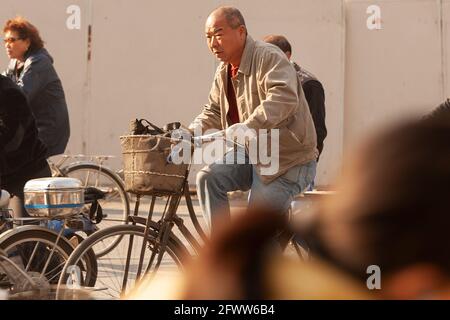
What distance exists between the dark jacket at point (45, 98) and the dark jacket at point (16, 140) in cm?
158

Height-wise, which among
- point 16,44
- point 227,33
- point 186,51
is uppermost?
point 186,51

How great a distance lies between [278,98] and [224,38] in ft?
1.46

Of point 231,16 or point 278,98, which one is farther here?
point 231,16

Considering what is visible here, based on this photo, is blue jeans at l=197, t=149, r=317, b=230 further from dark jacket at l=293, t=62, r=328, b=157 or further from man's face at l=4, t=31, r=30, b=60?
man's face at l=4, t=31, r=30, b=60

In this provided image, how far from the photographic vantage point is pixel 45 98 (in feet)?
26.1

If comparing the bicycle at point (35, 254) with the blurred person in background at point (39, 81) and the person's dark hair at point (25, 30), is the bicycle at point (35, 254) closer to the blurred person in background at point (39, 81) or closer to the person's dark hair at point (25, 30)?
the blurred person in background at point (39, 81)

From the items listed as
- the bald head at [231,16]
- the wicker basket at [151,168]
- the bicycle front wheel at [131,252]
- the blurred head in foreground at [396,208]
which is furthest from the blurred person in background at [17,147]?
the blurred head in foreground at [396,208]

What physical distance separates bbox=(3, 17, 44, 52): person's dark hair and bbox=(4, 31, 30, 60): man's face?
0.03m

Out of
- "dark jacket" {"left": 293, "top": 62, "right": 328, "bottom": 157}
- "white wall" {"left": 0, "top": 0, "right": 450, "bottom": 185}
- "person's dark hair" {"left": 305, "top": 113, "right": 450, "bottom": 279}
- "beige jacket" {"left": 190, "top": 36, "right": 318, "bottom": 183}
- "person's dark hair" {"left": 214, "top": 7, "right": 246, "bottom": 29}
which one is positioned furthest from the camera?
"white wall" {"left": 0, "top": 0, "right": 450, "bottom": 185}

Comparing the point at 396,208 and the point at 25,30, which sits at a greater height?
the point at 25,30

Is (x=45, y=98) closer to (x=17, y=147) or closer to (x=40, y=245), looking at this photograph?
(x=17, y=147)

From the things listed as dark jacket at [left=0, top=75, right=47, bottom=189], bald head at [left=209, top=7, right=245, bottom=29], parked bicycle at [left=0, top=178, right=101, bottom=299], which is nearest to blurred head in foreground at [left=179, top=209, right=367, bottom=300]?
bald head at [left=209, top=7, right=245, bottom=29]

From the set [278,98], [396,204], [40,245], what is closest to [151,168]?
[278,98]

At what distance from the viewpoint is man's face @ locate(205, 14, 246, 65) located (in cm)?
537
